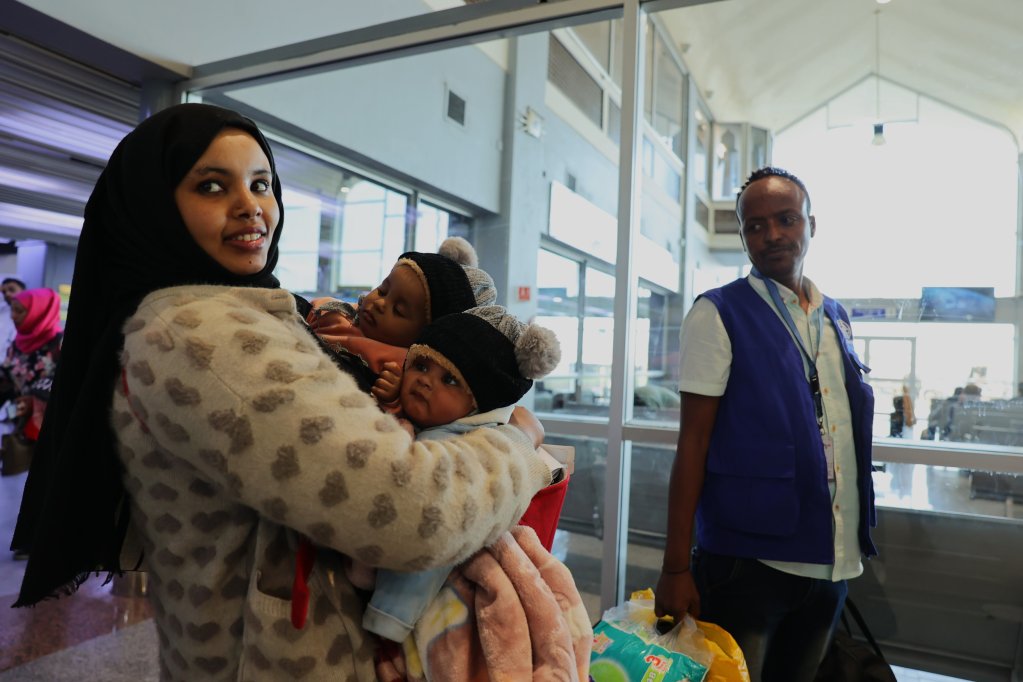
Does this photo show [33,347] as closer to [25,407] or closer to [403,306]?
[25,407]

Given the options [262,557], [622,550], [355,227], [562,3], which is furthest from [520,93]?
[262,557]

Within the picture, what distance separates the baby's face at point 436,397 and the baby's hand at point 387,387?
0.05m

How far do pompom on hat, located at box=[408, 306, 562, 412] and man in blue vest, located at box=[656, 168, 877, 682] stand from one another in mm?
766

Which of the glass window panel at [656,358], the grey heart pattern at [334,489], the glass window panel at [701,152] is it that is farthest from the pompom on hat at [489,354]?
the glass window panel at [701,152]

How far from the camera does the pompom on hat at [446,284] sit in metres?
1.37

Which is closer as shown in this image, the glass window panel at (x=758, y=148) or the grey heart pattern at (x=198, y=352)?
the grey heart pattern at (x=198, y=352)

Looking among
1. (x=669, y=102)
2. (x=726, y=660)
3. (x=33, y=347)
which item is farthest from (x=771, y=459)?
(x=33, y=347)

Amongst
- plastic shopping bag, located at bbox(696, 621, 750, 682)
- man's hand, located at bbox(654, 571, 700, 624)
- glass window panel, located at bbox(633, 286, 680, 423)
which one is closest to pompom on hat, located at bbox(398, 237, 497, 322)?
man's hand, located at bbox(654, 571, 700, 624)

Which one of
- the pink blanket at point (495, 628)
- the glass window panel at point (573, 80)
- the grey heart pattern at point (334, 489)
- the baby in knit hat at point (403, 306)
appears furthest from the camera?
the glass window panel at point (573, 80)

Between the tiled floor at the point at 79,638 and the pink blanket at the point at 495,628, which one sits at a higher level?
the pink blanket at the point at 495,628

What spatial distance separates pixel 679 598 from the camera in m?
1.68

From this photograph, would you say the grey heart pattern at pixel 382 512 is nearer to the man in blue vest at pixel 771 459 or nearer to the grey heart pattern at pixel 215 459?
the grey heart pattern at pixel 215 459

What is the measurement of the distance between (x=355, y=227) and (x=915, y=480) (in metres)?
3.45

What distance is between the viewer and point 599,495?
3.09 meters
